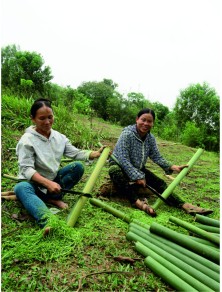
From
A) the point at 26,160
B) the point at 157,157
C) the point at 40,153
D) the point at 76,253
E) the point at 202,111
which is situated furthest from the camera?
the point at 202,111

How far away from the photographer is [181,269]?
1.71 m

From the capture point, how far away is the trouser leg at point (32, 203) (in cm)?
219

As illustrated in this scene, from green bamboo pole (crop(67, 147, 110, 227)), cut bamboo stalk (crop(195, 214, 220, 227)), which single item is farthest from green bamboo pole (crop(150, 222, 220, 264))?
green bamboo pole (crop(67, 147, 110, 227))

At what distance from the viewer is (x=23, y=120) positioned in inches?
218

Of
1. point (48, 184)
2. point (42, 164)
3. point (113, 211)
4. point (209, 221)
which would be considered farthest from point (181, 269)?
point (42, 164)

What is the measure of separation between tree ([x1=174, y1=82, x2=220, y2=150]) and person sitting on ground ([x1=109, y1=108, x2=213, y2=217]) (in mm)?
14332

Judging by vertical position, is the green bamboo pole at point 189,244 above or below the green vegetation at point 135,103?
below

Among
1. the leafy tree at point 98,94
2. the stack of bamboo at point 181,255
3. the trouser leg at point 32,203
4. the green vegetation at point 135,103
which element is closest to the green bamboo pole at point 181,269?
the stack of bamboo at point 181,255

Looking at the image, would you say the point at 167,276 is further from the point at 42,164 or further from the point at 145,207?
the point at 42,164

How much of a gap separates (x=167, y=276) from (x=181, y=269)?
4.2 inches

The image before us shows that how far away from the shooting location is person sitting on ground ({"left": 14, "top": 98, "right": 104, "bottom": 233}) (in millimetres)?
2287

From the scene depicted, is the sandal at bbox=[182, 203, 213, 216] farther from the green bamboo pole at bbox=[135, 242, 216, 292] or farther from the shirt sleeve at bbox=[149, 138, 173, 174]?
the green bamboo pole at bbox=[135, 242, 216, 292]

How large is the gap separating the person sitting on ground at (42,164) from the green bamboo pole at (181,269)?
0.82 metres

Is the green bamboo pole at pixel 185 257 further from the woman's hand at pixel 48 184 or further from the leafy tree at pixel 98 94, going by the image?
the leafy tree at pixel 98 94
